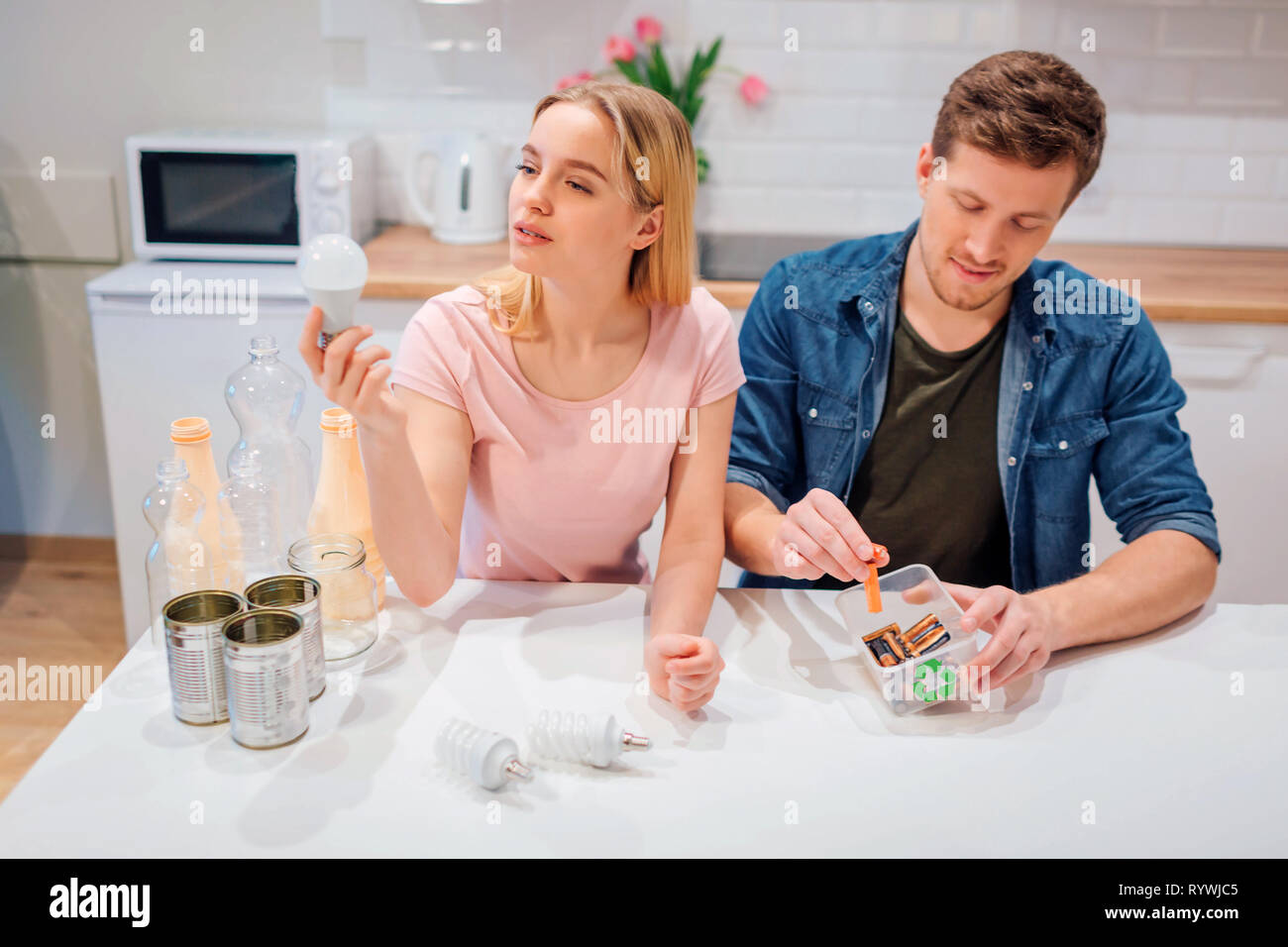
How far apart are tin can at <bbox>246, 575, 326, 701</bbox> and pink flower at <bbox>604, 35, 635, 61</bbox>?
1.88 metres

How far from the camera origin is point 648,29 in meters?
2.60

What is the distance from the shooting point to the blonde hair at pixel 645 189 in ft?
4.19

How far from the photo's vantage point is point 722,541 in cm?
136

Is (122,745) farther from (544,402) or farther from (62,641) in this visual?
(62,641)

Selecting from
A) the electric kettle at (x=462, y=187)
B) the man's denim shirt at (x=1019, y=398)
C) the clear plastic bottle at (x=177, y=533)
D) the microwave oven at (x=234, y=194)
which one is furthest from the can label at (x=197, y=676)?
the electric kettle at (x=462, y=187)

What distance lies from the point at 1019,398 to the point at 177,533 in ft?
3.60

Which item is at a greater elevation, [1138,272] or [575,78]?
[575,78]

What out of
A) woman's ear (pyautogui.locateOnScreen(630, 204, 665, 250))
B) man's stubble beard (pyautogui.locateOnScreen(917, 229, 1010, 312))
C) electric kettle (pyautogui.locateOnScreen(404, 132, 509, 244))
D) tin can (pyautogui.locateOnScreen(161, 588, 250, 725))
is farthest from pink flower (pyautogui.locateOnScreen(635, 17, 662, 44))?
tin can (pyautogui.locateOnScreen(161, 588, 250, 725))

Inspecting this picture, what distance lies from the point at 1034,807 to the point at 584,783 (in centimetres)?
40

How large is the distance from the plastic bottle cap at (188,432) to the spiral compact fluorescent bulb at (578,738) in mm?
463

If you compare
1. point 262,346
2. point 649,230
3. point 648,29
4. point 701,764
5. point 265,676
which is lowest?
point 701,764

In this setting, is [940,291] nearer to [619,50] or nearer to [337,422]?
[337,422]

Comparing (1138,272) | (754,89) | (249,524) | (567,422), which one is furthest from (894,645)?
(754,89)
